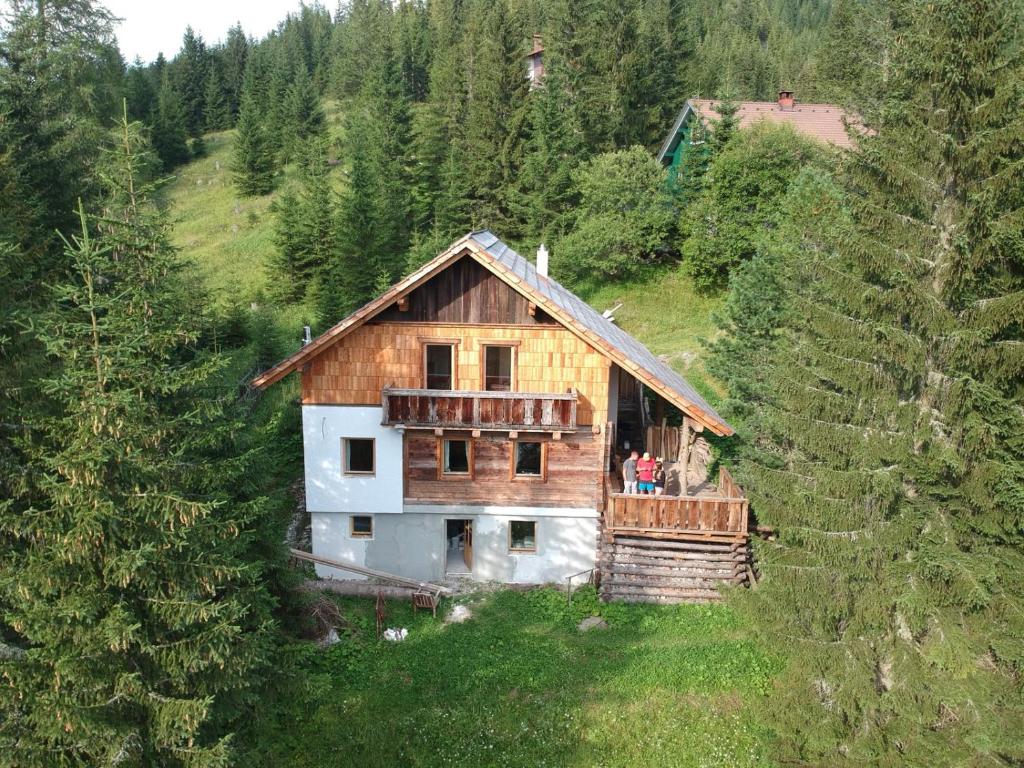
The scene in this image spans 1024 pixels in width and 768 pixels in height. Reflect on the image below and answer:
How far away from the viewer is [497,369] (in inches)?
802

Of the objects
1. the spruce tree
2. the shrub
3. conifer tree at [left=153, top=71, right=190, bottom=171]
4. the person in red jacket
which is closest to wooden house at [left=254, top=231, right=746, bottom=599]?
the person in red jacket

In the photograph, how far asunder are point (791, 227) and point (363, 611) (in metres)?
16.3

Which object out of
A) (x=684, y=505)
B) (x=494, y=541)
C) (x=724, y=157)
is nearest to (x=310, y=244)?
(x=724, y=157)

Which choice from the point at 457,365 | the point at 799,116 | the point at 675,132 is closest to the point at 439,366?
the point at 457,365

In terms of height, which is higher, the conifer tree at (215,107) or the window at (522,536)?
the conifer tree at (215,107)

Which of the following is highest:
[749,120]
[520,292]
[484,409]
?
[749,120]

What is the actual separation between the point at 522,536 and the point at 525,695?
5.88 metres

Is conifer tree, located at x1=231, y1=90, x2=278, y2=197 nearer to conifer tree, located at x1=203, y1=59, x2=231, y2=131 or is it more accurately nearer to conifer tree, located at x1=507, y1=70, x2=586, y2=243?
conifer tree, located at x1=203, y1=59, x2=231, y2=131

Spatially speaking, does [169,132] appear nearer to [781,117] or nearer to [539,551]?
[781,117]

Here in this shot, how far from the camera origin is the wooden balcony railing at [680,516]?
1933 cm

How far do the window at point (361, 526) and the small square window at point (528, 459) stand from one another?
460 cm

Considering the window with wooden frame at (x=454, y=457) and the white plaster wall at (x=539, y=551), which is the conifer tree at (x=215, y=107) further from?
the white plaster wall at (x=539, y=551)

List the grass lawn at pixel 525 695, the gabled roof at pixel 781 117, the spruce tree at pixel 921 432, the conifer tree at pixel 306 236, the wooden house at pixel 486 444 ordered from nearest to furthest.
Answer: the spruce tree at pixel 921 432 → the grass lawn at pixel 525 695 → the wooden house at pixel 486 444 → the conifer tree at pixel 306 236 → the gabled roof at pixel 781 117

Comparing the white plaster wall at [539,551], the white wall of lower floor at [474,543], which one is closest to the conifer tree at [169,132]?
the white wall of lower floor at [474,543]
